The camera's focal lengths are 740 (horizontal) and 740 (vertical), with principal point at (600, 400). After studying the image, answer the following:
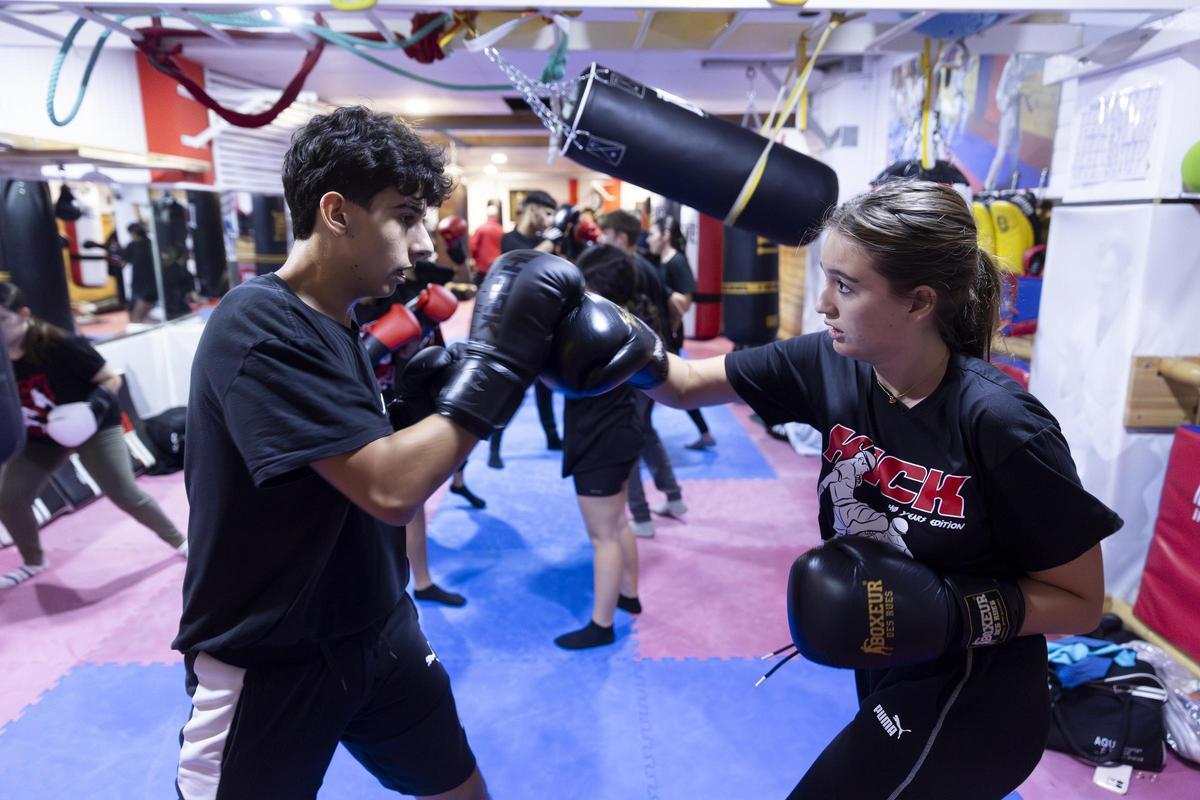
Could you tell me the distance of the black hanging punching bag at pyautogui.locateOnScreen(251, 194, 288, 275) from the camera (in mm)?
6664

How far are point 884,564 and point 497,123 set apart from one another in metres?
9.12

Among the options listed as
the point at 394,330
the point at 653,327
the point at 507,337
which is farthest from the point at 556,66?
the point at 653,327

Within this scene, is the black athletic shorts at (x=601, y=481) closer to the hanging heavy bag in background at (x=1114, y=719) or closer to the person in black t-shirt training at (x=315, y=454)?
the person in black t-shirt training at (x=315, y=454)

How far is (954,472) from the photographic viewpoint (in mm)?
1181

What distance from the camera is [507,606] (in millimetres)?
2951

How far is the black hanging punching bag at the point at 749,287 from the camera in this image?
216 inches

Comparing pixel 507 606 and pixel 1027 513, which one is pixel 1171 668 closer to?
pixel 1027 513

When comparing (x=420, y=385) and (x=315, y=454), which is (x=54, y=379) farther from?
(x=315, y=454)

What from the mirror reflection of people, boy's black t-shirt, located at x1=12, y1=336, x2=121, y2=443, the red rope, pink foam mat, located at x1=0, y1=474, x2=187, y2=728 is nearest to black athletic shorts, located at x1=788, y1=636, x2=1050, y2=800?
the red rope

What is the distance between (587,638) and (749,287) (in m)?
3.50

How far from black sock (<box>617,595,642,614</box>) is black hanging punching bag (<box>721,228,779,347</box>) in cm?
307

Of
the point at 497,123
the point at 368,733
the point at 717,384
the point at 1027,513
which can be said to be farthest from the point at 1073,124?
the point at 497,123

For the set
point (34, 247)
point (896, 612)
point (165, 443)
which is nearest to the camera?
point (896, 612)

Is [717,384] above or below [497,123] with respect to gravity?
below
